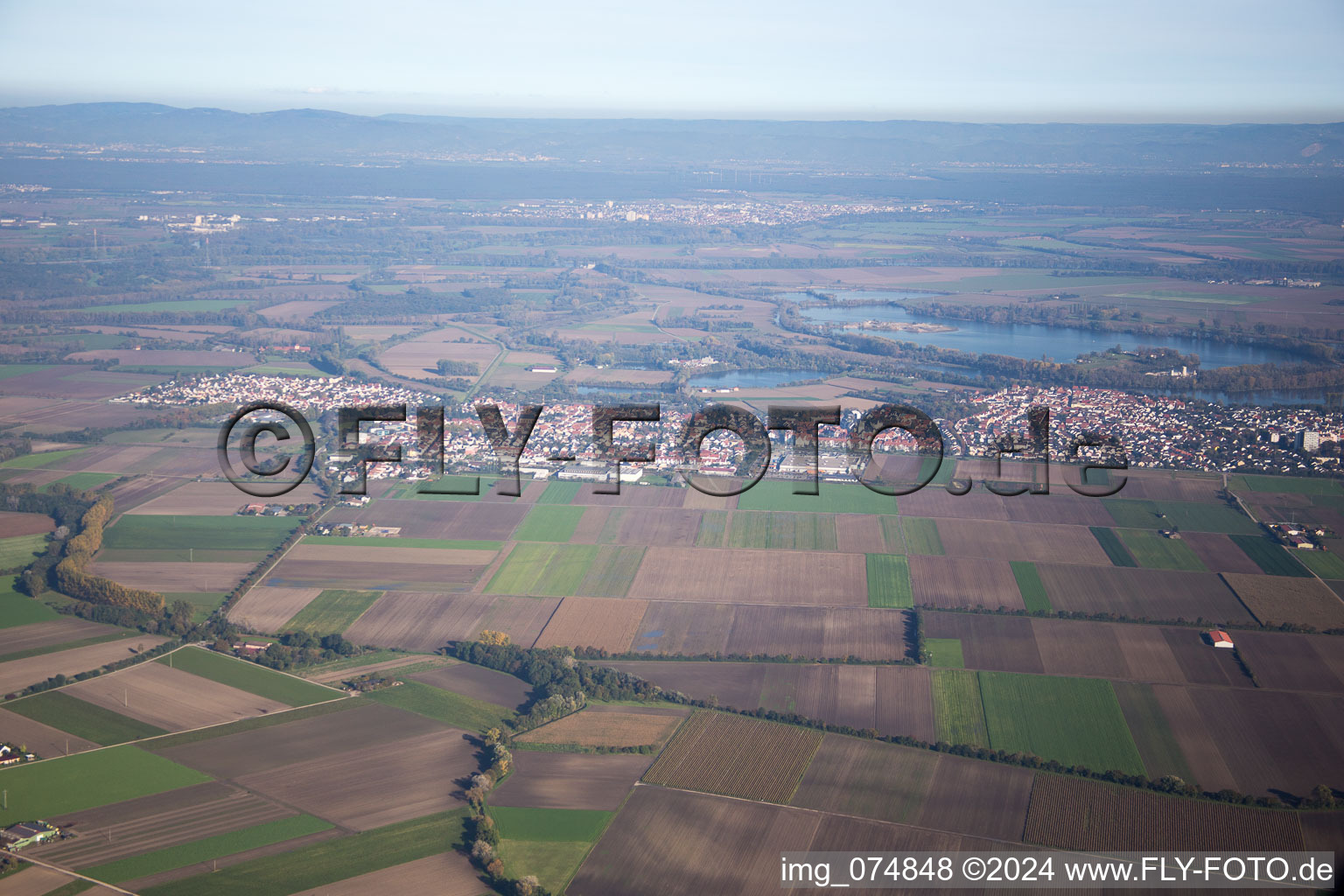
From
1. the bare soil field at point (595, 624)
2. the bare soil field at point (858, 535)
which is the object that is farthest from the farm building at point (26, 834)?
the bare soil field at point (858, 535)

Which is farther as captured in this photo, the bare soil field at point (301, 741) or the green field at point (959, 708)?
the green field at point (959, 708)

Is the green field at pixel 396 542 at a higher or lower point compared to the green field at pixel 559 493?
lower

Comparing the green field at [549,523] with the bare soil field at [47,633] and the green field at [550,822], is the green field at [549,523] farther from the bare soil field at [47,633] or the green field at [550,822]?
the green field at [550,822]

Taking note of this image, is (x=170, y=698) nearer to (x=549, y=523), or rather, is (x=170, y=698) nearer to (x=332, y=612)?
(x=332, y=612)

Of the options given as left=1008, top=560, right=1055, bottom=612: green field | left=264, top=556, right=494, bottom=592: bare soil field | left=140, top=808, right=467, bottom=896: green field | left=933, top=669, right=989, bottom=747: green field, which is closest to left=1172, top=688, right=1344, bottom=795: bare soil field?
left=933, top=669, right=989, bottom=747: green field

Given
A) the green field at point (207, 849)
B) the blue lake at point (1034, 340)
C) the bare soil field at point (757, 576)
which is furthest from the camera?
the blue lake at point (1034, 340)
